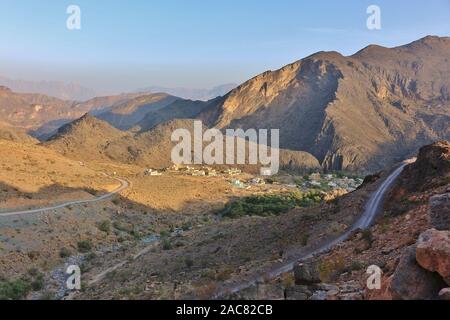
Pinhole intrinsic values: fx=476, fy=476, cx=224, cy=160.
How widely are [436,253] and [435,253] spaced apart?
0.02 m

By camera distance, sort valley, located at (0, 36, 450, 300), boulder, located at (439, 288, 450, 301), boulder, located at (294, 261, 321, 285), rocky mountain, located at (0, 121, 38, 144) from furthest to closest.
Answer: rocky mountain, located at (0, 121, 38, 144)
valley, located at (0, 36, 450, 300)
boulder, located at (294, 261, 321, 285)
boulder, located at (439, 288, 450, 301)

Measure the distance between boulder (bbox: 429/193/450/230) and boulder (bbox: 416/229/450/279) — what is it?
3995 mm

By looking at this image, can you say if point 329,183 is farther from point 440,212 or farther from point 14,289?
point 440,212

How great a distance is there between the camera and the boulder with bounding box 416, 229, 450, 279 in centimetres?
945

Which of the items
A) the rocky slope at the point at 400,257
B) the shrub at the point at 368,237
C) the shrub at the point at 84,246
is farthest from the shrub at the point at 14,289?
the shrub at the point at 368,237

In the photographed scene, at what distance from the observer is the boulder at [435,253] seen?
9.45 m

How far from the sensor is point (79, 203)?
1945 inches

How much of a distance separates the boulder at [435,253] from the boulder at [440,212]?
4.00 metres

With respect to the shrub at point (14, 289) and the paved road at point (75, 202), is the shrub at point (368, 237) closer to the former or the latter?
the shrub at point (14, 289)

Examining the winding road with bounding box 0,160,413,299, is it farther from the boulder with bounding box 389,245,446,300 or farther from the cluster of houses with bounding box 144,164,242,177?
the cluster of houses with bounding box 144,164,242,177

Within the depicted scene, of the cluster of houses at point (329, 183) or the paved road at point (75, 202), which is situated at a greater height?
the paved road at point (75, 202)

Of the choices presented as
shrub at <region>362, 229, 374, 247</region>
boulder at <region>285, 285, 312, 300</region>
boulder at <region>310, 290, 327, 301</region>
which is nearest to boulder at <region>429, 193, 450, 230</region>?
shrub at <region>362, 229, 374, 247</region>

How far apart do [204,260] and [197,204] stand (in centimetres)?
4060

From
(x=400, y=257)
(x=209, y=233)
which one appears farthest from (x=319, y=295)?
(x=209, y=233)
